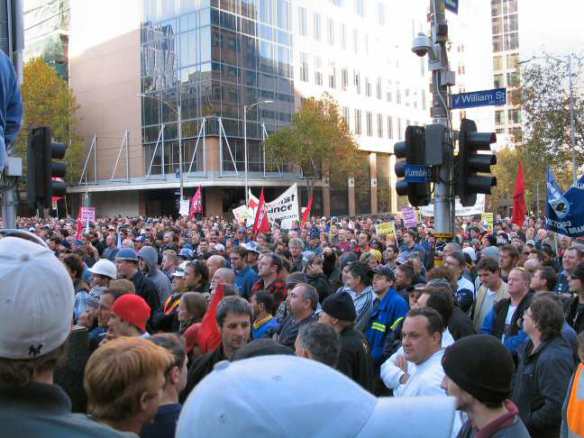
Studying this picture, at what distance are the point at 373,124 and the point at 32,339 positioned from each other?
65.3 metres

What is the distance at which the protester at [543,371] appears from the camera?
13.4 feet

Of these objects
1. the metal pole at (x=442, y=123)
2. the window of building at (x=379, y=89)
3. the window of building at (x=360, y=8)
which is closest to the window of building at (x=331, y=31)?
the window of building at (x=360, y=8)

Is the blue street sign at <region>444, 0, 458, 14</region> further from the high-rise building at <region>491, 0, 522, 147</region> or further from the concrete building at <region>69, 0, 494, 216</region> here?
the high-rise building at <region>491, 0, 522, 147</region>

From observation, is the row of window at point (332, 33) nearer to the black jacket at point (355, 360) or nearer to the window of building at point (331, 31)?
the window of building at point (331, 31)

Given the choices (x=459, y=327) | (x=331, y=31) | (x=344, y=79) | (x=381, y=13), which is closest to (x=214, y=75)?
(x=331, y=31)

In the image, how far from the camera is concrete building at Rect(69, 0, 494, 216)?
Result: 5125cm

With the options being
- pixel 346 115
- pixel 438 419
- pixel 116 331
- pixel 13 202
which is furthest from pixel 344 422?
pixel 346 115

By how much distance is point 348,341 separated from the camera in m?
5.11

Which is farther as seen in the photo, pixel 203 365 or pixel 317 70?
pixel 317 70

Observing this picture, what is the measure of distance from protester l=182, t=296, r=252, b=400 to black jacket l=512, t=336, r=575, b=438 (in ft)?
6.58

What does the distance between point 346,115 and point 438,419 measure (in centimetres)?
6179

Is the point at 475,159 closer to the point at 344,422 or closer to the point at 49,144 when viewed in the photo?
the point at 49,144

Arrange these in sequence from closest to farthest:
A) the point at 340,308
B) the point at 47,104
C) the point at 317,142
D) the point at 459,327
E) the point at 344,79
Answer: the point at 340,308, the point at 459,327, the point at 317,142, the point at 47,104, the point at 344,79

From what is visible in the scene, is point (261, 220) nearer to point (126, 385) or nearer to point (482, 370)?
point (482, 370)
